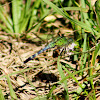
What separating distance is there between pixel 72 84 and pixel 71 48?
347 mm

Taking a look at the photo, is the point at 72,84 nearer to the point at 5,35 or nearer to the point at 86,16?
the point at 86,16

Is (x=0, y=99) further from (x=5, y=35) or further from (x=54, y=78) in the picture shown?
(x=5, y=35)

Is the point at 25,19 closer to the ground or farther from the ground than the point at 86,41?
farther from the ground

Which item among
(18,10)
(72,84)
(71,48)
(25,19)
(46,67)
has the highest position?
(18,10)

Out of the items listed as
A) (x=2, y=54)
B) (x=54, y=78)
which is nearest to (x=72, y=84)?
(x=54, y=78)

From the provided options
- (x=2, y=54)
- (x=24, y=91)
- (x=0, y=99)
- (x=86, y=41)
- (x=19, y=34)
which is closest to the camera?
(x=0, y=99)

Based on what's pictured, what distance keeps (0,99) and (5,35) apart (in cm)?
114

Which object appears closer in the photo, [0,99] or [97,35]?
[0,99]

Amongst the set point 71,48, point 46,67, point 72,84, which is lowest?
point 72,84

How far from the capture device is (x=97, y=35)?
1.41 meters

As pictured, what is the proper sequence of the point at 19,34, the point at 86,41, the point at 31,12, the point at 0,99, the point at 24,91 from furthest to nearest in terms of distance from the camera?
the point at 31,12 < the point at 19,34 < the point at 86,41 < the point at 24,91 < the point at 0,99

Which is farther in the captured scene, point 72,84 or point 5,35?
point 5,35

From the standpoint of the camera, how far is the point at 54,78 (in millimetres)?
1525

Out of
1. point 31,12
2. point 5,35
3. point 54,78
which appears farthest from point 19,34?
point 54,78
